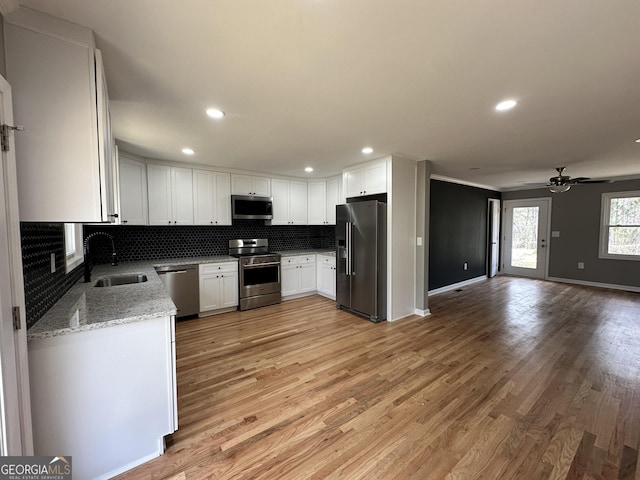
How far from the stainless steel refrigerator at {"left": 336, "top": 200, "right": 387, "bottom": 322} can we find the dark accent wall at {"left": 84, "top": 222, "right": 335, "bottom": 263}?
1.54 m

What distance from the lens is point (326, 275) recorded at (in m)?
5.03

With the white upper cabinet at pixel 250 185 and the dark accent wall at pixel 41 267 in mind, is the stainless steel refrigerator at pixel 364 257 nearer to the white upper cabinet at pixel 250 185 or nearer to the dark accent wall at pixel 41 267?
the white upper cabinet at pixel 250 185

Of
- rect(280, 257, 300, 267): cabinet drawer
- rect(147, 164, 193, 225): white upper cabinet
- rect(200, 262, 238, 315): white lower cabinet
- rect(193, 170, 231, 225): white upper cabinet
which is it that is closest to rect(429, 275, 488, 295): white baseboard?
rect(280, 257, 300, 267): cabinet drawer

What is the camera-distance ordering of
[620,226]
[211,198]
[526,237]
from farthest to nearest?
1. [526,237]
2. [620,226]
3. [211,198]

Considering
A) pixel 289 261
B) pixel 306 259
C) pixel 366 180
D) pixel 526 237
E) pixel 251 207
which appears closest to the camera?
pixel 366 180

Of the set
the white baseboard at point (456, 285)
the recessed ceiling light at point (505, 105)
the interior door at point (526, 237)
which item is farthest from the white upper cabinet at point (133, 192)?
the interior door at point (526, 237)

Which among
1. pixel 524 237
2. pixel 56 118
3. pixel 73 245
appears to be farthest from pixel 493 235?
pixel 73 245

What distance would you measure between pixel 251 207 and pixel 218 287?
1.45 metres

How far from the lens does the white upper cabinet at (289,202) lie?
500 cm

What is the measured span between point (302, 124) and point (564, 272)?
732 cm

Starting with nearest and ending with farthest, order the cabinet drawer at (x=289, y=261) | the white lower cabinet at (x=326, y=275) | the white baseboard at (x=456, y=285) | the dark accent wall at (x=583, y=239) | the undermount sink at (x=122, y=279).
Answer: the undermount sink at (x=122, y=279), the cabinet drawer at (x=289, y=261), the white lower cabinet at (x=326, y=275), the white baseboard at (x=456, y=285), the dark accent wall at (x=583, y=239)

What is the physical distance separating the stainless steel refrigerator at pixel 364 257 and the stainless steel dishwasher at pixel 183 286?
225 cm

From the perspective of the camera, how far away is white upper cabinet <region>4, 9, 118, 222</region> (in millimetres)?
1218

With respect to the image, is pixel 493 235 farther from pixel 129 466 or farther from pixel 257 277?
Result: pixel 129 466
